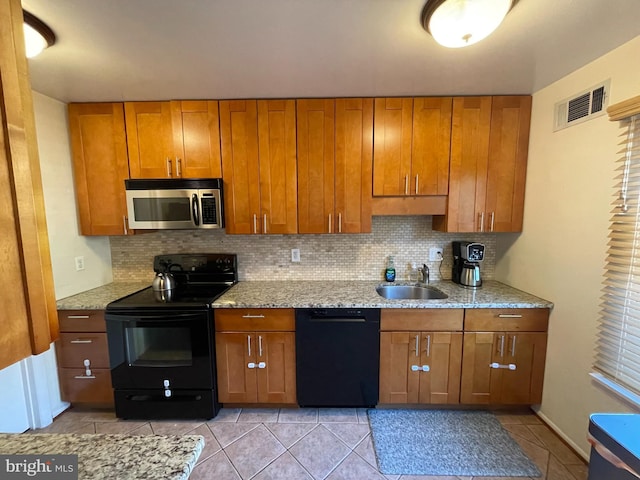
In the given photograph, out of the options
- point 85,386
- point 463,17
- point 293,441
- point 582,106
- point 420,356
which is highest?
point 463,17

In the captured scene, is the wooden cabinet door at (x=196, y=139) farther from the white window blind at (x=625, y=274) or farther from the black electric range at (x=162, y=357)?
the white window blind at (x=625, y=274)

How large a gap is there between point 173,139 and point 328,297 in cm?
175

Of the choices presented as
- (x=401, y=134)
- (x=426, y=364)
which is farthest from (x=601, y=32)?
(x=426, y=364)

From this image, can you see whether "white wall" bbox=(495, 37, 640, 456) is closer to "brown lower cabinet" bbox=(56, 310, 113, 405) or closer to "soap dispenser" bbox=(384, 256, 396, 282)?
"soap dispenser" bbox=(384, 256, 396, 282)

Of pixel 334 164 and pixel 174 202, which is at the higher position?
pixel 334 164

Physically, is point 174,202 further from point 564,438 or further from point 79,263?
point 564,438

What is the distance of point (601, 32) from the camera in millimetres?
1281

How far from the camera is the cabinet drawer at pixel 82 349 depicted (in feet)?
6.34

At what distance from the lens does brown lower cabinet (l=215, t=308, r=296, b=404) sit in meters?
1.92

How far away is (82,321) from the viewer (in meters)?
1.92

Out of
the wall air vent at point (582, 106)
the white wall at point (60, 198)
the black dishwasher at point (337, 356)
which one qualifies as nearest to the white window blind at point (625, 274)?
the wall air vent at point (582, 106)

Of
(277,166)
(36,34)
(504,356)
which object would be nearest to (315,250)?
(277,166)

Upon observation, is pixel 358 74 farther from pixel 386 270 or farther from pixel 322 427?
pixel 322 427

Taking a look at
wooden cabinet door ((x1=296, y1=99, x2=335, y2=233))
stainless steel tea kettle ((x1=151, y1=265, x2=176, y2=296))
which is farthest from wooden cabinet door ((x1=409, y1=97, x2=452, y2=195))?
stainless steel tea kettle ((x1=151, y1=265, x2=176, y2=296))
